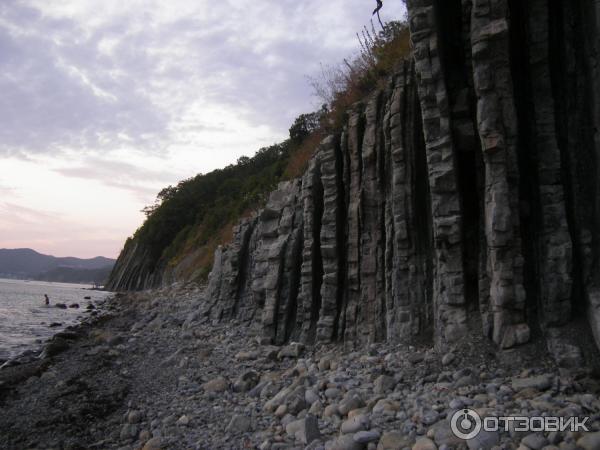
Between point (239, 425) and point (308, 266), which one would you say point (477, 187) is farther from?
point (239, 425)

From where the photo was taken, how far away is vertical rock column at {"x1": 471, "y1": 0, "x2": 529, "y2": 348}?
7.55 m

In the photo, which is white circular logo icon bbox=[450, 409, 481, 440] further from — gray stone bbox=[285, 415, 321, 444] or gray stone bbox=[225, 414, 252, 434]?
gray stone bbox=[225, 414, 252, 434]

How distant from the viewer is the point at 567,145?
25.4 ft

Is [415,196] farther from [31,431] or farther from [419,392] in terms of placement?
[31,431]

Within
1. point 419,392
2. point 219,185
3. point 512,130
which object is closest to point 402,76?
point 512,130

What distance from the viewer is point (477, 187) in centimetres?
863

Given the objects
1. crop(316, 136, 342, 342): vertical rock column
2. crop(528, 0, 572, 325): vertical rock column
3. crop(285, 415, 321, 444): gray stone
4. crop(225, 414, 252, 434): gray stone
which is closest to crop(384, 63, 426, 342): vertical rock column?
crop(316, 136, 342, 342): vertical rock column

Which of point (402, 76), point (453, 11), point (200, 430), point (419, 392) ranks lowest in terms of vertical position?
point (200, 430)

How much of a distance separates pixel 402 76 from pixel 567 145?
→ 13.1 ft

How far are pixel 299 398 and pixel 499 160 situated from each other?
505 centimetres

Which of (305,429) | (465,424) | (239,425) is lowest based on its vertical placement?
(239,425)

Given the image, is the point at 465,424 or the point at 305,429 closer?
the point at 465,424

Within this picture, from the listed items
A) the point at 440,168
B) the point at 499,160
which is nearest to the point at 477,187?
the point at 440,168

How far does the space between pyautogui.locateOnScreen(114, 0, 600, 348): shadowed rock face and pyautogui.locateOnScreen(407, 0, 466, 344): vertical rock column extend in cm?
2
